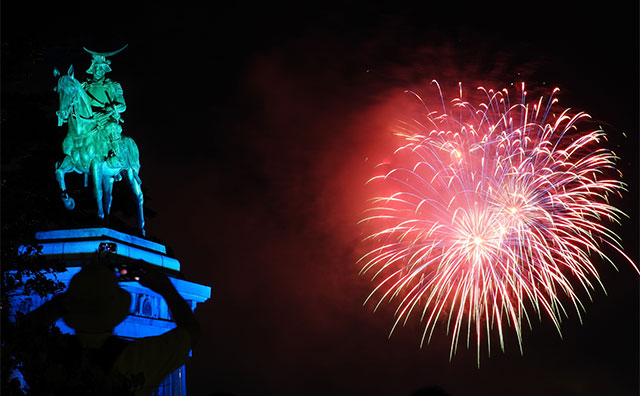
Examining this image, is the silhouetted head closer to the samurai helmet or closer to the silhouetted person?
the silhouetted person

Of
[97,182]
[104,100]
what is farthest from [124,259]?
[104,100]

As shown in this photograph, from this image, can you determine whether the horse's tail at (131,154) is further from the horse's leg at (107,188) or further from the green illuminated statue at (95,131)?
the horse's leg at (107,188)

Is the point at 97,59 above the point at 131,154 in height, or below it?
above

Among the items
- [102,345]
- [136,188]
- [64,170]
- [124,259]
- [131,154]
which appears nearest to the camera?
[102,345]

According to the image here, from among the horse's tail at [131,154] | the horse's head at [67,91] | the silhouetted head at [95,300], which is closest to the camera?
the silhouetted head at [95,300]

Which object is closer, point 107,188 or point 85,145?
point 85,145

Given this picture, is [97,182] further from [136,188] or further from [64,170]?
[136,188]

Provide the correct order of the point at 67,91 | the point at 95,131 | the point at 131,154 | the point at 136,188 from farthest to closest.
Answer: the point at 136,188 < the point at 131,154 < the point at 95,131 < the point at 67,91

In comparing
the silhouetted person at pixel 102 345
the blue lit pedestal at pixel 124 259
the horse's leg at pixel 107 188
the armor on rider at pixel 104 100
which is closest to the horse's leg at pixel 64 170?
the horse's leg at pixel 107 188

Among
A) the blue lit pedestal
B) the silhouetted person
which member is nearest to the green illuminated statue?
the blue lit pedestal
